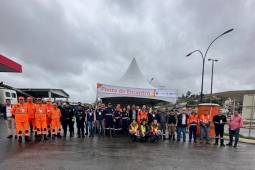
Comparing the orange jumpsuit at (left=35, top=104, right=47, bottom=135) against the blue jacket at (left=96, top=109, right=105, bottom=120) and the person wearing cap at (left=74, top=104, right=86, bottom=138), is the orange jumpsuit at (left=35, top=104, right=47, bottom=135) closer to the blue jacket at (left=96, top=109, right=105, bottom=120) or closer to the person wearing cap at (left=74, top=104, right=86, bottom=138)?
the person wearing cap at (left=74, top=104, right=86, bottom=138)

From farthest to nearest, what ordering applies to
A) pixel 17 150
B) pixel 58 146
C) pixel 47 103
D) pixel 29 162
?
pixel 47 103, pixel 58 146, pixel 17 150, pixel 29 162

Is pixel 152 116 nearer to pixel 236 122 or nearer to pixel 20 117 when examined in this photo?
pixel 236 122

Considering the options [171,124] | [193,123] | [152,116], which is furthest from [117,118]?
[193,123]

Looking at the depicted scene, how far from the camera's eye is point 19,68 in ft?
94.4

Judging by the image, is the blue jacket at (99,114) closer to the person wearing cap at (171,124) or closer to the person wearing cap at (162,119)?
the person wearing cap at (162,119)

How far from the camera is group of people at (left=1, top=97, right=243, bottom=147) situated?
10.1 meters

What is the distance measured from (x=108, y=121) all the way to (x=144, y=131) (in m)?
2.52

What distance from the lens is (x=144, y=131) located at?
11.2 meters

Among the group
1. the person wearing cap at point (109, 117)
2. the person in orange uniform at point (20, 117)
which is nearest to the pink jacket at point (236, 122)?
the person wearing cap at point (109, 117)

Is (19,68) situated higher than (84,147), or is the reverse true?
(19,68)

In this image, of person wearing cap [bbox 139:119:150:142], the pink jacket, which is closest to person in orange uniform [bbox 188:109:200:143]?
the pink jacket

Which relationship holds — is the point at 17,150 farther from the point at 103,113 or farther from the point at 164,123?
the point at 164,123

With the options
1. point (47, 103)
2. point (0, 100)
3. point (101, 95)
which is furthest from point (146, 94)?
point (0, 100)

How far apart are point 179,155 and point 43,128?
606cm
